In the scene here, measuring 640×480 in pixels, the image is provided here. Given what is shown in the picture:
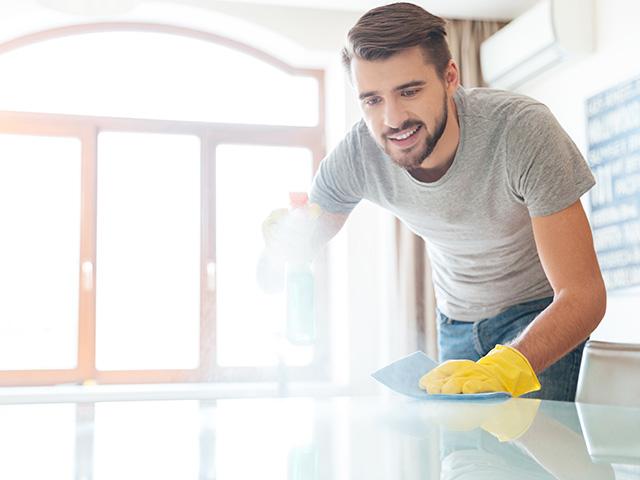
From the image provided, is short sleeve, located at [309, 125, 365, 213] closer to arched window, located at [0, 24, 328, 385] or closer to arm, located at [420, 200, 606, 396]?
arm, located at [420, 200, 606, 396]

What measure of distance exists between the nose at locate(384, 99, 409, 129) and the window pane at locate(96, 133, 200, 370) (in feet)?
8.83

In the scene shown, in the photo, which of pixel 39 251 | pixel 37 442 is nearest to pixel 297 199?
pixel 37 442

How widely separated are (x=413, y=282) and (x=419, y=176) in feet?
7.77

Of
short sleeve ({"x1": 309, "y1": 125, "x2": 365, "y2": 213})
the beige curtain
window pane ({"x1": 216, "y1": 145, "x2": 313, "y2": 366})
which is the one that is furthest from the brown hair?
window pane ({"x1": 216, "y1": 145, "x2": 313, "y2": 366})

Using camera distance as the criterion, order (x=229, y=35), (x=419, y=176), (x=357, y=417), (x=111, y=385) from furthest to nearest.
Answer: (x=229, y=35) → (x=111, y=385) → (x=419, y=176) → (x=357, y=417)

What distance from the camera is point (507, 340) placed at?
183 centimetres

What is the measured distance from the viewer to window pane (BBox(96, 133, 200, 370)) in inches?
163

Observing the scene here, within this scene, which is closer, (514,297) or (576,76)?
(514,297)

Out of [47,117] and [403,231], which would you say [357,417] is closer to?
[403,231]

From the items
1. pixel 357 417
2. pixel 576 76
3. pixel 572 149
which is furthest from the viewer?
pixel 576 76

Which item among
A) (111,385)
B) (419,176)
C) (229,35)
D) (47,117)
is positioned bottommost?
(111,385)

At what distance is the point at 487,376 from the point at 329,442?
0.55 meters

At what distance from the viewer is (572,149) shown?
62.4 inches

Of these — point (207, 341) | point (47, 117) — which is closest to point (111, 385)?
point (207, 341)
